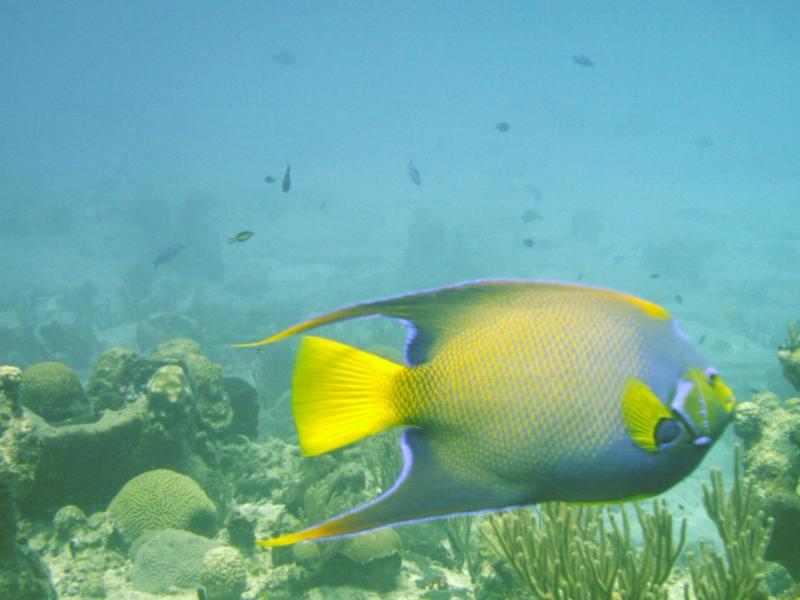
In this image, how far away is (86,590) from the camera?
446cm

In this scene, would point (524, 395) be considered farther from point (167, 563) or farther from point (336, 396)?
point (167, 563)

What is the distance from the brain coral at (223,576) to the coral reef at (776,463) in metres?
4.11

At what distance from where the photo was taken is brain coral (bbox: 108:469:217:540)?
210 inches

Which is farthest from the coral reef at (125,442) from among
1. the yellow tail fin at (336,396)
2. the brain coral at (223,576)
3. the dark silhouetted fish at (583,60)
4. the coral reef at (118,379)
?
the dark silhouetted fish at (583,60)

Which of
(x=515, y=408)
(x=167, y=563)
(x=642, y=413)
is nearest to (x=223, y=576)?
(x=167, y=563)

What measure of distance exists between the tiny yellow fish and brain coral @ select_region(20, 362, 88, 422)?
716 centimetres

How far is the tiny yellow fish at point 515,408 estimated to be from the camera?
0.89 m

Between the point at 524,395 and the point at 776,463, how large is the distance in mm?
5124

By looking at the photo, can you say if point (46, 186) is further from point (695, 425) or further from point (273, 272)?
point (695, 425)

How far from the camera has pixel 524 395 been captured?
94 centimetres

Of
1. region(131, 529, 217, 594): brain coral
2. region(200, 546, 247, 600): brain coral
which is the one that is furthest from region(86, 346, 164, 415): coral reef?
region(200, 546, 247, 600): brain coral

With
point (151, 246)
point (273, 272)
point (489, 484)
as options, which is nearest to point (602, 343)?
point (489, 484)

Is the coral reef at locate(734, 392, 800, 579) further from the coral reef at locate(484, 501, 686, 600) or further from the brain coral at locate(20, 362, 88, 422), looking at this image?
the brain coral at locate(20, 362, 88, 422)

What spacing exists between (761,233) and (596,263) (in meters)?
27.3
